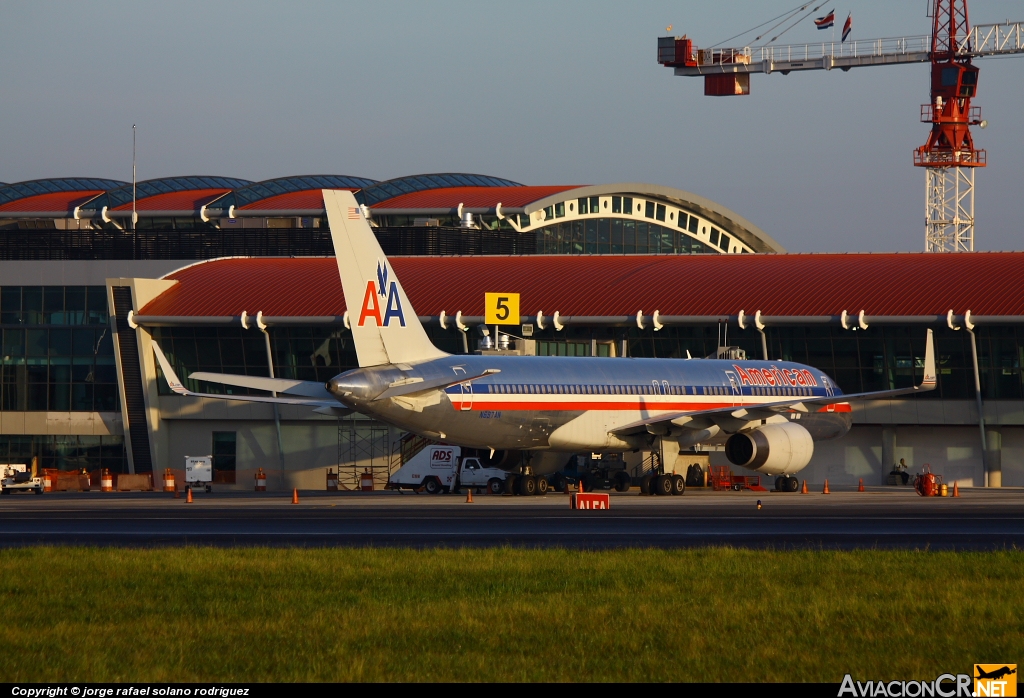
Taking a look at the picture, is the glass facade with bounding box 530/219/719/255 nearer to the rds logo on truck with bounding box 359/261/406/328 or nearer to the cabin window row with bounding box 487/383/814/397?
the cabin window row with bounding box 487/383/814/397

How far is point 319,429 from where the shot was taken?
2542 inches

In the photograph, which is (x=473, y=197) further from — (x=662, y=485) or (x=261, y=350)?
(x=662, y=485)

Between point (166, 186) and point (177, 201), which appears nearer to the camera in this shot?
point (177, 201)

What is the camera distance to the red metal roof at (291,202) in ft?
279

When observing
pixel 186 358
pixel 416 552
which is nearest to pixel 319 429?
pixel 186 358

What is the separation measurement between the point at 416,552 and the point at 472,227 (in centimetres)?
6068

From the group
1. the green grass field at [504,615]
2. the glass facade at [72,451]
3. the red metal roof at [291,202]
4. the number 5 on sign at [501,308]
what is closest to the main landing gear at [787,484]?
the number 5 on sign at [501,308]

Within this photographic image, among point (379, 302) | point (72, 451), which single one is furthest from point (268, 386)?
point (72, 451)

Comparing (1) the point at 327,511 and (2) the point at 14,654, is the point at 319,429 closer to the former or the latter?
(1) the point at 327,511

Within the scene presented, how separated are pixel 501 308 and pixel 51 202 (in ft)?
148

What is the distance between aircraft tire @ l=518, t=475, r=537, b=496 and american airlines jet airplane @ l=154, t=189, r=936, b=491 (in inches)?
8.3

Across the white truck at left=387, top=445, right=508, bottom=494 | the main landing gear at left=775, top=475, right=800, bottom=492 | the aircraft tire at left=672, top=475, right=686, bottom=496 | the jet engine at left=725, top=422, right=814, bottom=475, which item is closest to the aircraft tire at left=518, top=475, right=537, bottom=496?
the white truck at left=387, top=445, right=508, bottom=494

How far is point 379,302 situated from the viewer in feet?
123

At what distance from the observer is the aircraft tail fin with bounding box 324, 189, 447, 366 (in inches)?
1453
